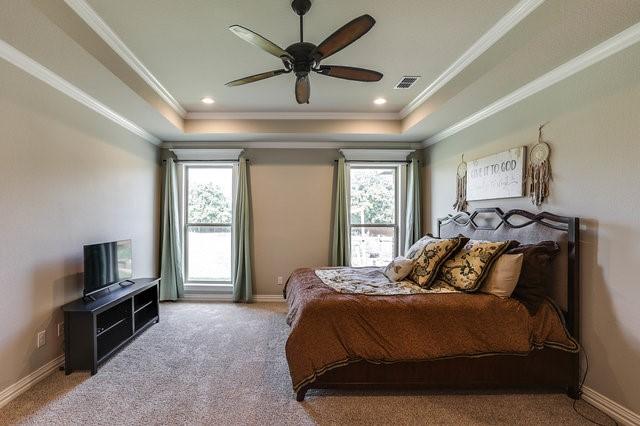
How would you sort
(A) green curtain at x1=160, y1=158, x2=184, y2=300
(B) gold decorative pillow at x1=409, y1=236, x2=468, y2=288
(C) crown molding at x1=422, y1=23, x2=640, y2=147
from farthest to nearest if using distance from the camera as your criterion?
(A) green curtain at x1=160, y1=158, x2=184, y2=300, (B) gold decorative pillow at x1=409, y1=236, x2=468, y2=288, (C) crown molding at x1=422, y1=23, x2=640, y2=147

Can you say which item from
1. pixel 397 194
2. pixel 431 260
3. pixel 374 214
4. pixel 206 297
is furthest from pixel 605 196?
pixel 206 297

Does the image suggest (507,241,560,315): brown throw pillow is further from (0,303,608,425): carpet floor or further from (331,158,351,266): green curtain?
(331,158,351,266): green curtain

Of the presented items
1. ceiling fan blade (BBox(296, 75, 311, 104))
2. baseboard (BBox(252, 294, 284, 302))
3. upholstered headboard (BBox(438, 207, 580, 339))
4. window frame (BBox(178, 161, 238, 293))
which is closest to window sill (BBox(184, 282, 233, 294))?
window frame (BBox(178, 161, 238, 293))

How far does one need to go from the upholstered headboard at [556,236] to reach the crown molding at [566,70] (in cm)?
108

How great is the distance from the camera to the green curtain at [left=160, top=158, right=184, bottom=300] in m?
4.56

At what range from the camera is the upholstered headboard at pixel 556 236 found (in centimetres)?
227

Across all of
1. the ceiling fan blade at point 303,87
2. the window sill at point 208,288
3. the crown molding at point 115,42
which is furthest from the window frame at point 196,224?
the ceiling fan blade at point 303,87

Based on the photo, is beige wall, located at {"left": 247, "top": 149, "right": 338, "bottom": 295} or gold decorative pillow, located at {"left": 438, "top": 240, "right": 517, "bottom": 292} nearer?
gold decorative pillow, located at {"left": 438, "top": 240, "right": 517, "bottom": 292}

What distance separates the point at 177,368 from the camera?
2.68m

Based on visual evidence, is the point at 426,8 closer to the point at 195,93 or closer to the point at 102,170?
the point at 195,93

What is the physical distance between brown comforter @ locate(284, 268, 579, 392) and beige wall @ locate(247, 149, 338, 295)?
2431 mm

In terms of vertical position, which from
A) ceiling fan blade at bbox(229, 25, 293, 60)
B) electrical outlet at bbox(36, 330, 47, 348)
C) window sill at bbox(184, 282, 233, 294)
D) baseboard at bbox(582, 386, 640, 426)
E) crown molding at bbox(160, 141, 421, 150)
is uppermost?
ceiling fan blade at bbox(229, 25, 293, 60)

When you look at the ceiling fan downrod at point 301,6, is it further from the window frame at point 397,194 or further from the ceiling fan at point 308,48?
the window frame at point 397,194

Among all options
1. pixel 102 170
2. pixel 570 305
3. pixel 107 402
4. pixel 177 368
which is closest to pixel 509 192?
pixel 570 305
